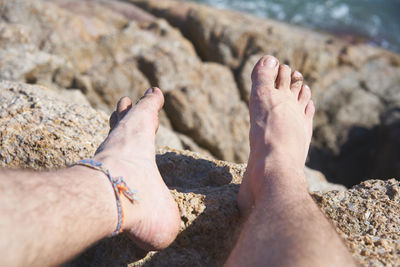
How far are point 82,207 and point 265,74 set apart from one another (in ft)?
4.72

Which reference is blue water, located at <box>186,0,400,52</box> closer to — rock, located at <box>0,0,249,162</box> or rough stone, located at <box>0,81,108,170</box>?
rock, located at <box>0,0,249,162</box>

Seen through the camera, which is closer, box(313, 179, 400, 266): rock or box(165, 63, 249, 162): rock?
box(313, 179, 400, 266): rock

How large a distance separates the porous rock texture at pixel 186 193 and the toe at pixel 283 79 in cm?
57

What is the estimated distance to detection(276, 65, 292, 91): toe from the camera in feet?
7.35

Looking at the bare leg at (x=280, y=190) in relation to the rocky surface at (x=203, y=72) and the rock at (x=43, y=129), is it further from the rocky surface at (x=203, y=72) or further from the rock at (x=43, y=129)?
the rocky surface at (x=203, y=72)

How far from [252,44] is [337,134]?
172 centimetres

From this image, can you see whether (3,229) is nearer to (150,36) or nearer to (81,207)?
(81,207)

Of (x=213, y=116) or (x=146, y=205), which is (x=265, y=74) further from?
(x=213, y=116)

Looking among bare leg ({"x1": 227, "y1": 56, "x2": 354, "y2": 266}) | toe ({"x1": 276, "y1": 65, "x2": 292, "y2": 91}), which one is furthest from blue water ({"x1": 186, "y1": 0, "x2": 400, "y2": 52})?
bare leg ({"x1": 227, "y1": 56, "x2": 354, "y2": 266})

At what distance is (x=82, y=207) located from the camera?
3.76 feet

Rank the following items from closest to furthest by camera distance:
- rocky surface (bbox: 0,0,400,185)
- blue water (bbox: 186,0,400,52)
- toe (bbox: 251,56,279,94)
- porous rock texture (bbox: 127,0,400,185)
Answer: toe (bbox: 251,56,279,94) < rocky surface (bbox: 0,0,400,185) < porous rock texture (bbox: 127,0,400,185) < blue water (bbox: 186,0,400,52)

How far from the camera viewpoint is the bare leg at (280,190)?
1091 mm

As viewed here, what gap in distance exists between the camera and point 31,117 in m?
1.93

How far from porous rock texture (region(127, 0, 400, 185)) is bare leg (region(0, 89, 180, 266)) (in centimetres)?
298
